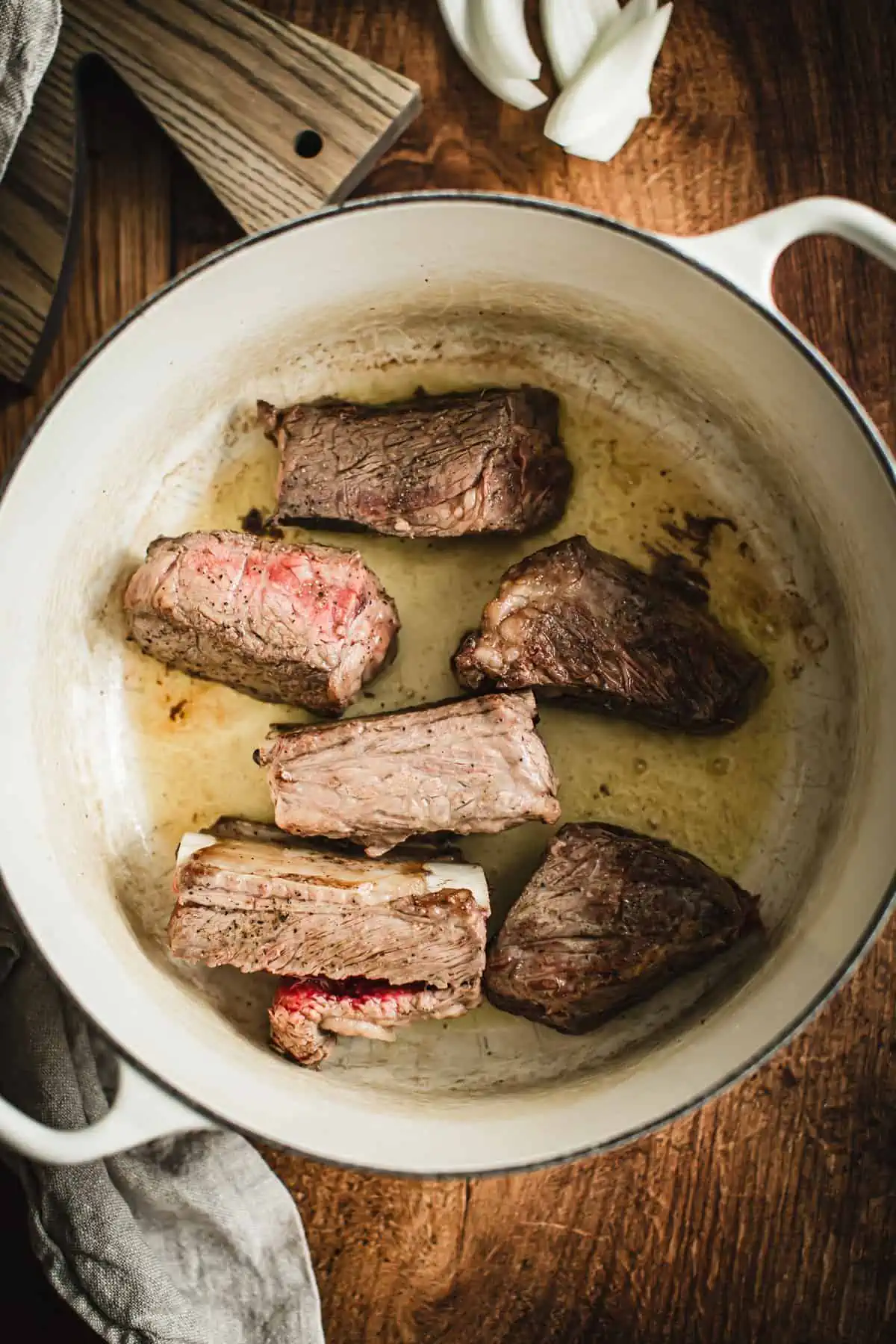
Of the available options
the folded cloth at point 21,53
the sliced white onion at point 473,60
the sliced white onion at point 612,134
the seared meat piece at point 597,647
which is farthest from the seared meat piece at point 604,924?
the folded cloth at point 21,53

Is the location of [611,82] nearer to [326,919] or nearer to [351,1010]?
[326,919]

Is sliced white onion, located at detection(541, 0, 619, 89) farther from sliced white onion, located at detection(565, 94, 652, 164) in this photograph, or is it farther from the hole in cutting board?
the hole in cutting board

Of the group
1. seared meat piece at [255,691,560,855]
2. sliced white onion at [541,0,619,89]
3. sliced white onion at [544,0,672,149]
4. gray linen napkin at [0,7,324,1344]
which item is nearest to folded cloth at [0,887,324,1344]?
gray linen napkin at [0,7,324,1344]

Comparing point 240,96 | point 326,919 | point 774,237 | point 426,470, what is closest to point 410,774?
point 326,919

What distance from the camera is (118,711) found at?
2.65m

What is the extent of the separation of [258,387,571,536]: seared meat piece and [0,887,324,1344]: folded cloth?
1133 mm

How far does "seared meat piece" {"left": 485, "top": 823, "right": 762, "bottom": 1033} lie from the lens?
231cm

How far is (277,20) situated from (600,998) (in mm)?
2152

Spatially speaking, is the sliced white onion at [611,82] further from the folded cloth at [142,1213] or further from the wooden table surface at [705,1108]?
the folded cloth at [142,1213]

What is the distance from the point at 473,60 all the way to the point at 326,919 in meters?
1.86

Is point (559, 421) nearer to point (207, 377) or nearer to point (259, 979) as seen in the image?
point (207, 377)

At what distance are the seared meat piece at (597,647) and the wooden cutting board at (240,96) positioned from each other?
0.93 meters

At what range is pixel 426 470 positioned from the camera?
2.43 metres

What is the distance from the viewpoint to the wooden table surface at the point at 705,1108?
2.45 meters
